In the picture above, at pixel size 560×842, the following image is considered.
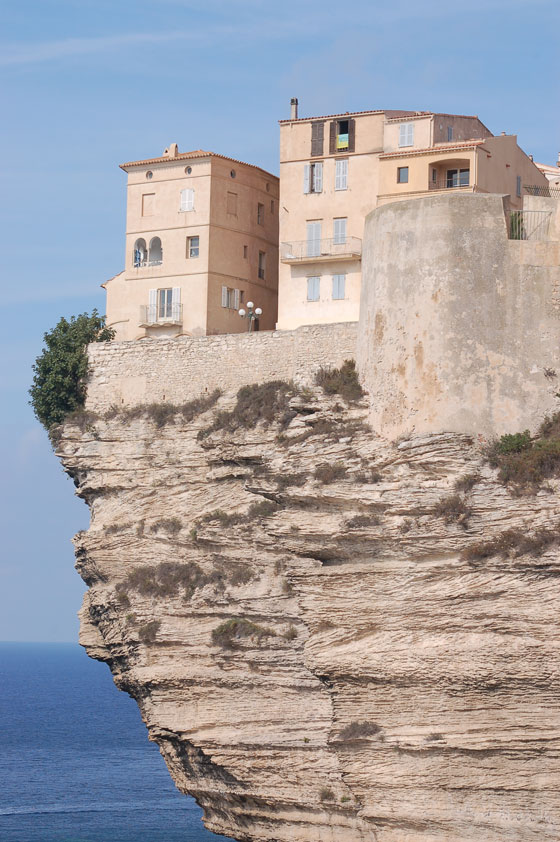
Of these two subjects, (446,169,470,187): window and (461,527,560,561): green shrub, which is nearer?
(461,527,560,561): green shrub

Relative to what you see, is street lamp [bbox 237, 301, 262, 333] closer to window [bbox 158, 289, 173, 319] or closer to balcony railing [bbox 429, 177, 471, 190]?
window [bbox 158, 289, 173, 319]

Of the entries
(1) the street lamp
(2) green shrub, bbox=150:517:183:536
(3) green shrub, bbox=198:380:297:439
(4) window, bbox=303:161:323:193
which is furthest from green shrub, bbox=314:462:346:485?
(4) window, bbox=303:161:323:193

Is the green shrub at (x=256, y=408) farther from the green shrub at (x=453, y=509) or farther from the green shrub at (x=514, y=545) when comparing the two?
the green shrub at (x=514, y=545)

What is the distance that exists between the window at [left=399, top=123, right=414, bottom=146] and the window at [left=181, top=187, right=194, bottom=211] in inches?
248

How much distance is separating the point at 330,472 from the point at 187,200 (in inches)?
539

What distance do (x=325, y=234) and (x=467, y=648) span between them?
15.9m

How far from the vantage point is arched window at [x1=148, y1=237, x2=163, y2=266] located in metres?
48.7

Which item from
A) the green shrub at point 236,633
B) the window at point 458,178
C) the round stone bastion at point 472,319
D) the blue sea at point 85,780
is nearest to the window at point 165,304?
the window at point 458,178

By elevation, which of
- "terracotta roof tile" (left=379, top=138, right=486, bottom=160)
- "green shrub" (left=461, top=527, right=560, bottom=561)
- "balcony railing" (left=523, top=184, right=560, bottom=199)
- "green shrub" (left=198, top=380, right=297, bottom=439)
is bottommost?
"green shrub" (left=461, top=527, right=560, bottom=561)

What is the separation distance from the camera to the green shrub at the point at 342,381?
39.2 meters

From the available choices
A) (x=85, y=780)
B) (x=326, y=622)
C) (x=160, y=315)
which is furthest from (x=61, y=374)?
(x=85, y=780)

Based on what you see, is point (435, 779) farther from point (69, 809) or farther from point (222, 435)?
point (69, 809)

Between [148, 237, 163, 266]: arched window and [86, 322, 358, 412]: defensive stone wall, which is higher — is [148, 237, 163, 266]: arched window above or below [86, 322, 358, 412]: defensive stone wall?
above

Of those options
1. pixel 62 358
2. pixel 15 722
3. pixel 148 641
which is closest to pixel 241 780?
pixel 148 641
